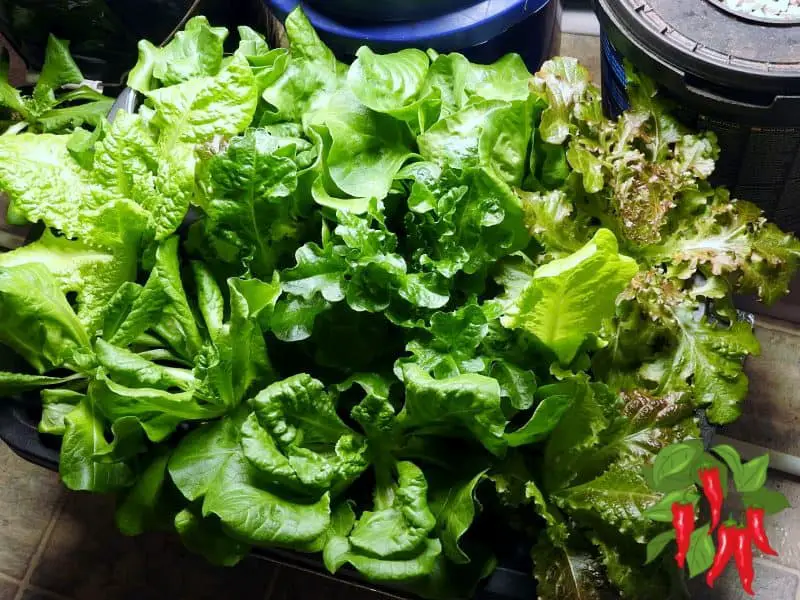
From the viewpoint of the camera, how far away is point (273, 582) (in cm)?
109

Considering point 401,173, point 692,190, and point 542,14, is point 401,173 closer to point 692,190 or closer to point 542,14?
point 692,190

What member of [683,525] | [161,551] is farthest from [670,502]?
[161,551]

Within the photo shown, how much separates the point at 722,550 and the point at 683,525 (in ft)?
0.09

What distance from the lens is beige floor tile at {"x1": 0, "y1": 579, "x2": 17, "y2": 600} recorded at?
1128mm

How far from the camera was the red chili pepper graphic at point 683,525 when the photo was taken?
0.42 metres

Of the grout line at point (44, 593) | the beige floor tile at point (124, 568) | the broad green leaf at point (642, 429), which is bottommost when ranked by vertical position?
the grout line at point (44, 593)

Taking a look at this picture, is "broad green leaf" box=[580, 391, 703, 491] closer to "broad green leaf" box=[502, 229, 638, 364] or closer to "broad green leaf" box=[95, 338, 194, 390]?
"broad green leaf" box=[502, 229, 638, 364]

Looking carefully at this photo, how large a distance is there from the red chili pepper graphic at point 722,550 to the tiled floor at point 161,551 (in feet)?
2.16

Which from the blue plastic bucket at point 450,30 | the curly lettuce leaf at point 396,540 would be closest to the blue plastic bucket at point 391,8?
the blue plastic bucket at point 450,30

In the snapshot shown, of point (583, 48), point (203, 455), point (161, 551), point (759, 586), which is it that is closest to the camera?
point (203, 455)

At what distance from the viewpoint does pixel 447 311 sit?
0.81 m

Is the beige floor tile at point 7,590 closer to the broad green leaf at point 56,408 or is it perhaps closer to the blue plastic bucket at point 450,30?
the broad green leaf at point 56,408

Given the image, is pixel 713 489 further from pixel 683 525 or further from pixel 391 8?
pixel 391 8

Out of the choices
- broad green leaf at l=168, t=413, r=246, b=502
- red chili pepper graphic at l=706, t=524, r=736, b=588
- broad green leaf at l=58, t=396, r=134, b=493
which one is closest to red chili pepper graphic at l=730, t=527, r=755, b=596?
red chili pepper graphic at l=706, t=524, r=736, b=588
